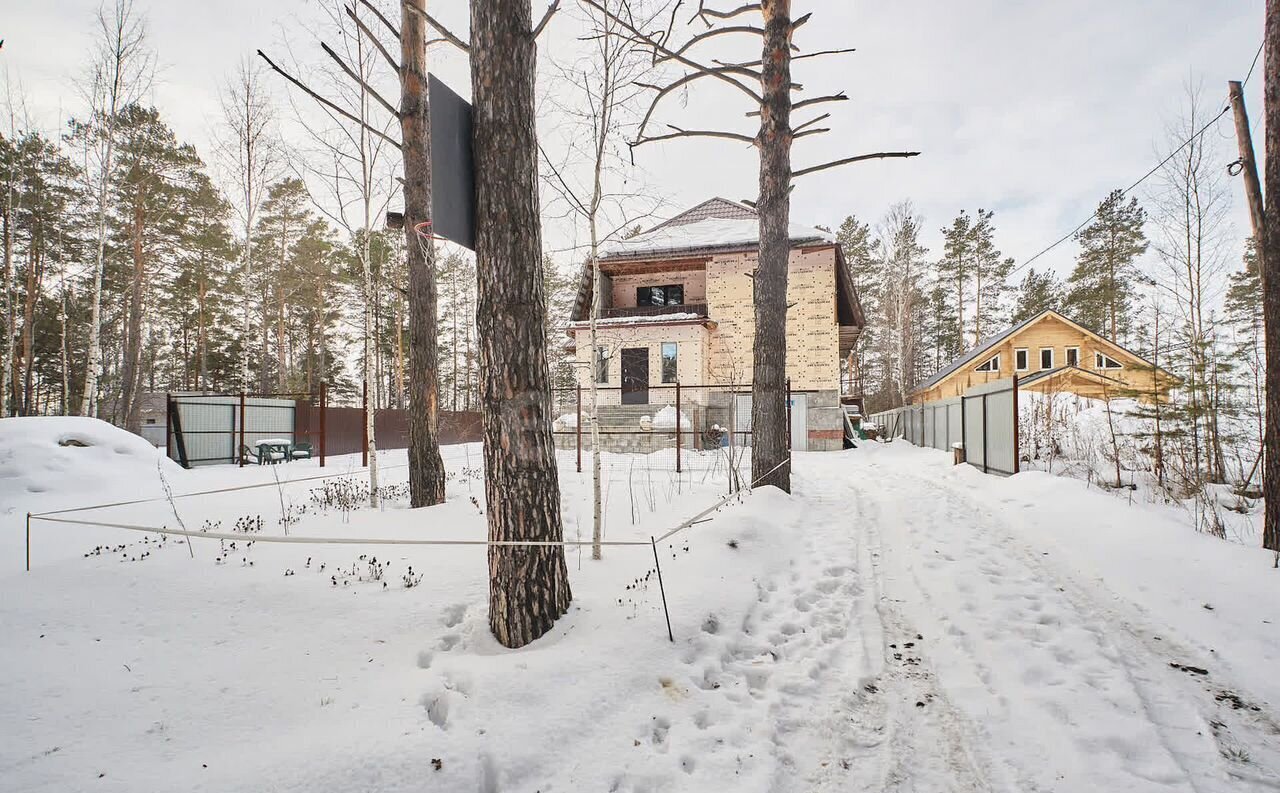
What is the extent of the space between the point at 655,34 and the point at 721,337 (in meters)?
15.6

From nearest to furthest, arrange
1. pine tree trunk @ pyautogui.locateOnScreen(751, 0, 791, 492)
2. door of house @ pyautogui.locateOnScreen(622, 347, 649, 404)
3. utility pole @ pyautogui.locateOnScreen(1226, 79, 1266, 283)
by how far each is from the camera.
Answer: utility pole @ pyautogui.locateOnScreen(1226, 79, 1266, 283) < pine tree trunk @ pyautogui.locateOnScreen(751, 0, 791, 492) < door of house @ pyautogui.locateOnScreen(622, 347, 649, 404)

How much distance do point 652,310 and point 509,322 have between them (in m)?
19.1

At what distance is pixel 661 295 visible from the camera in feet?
74.8

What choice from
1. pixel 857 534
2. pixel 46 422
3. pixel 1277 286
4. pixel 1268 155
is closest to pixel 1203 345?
pixel 1277 286

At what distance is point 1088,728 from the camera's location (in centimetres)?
219

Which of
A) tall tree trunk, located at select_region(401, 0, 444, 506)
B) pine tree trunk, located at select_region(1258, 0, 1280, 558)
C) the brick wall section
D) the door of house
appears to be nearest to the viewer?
pine tree trunk, located at select_region(1258, 0, 1280, 558)

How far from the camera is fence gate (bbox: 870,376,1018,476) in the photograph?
9.04 m

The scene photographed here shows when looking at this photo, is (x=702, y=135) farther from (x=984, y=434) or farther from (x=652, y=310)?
(x=652, y=310)

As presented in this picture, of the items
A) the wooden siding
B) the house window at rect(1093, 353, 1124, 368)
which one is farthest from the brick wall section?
the house window at rect(1093, 353, 1124, 368)

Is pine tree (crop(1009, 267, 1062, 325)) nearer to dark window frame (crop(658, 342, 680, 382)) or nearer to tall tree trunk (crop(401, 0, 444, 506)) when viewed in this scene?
dark window frame (crop(658, 342, 680, 382))

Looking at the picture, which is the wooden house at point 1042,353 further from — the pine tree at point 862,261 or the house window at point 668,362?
the house window at point 668,362

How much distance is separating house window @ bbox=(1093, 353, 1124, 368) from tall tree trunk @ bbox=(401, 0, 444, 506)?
94.7 feet

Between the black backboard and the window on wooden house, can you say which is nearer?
the black backboard

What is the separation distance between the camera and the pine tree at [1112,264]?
24.9 m
